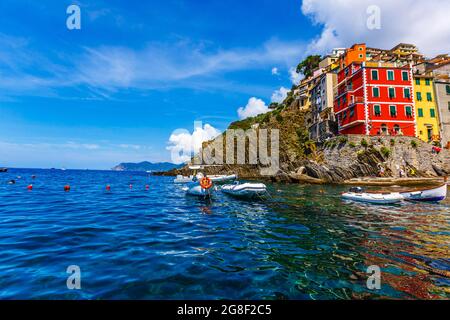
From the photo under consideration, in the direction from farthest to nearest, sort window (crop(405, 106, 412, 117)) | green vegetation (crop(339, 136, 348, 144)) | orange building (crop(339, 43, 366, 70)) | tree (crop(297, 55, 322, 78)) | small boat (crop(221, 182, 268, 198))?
tree (crop(297, 55, 322, 78)) → orange building (crop(339, 43, 366, 70)) → window (crop(405, 106, 412, 117)) → green vegetation (crop(339, 136, 348, 144)) → small boat (crop(221, 182, 268, 198))

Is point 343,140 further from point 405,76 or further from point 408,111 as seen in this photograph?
point 405,76

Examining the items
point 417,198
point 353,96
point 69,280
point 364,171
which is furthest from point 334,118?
point 69,280

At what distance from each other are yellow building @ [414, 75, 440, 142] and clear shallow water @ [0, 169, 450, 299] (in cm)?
4048

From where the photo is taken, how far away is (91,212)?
610 inches

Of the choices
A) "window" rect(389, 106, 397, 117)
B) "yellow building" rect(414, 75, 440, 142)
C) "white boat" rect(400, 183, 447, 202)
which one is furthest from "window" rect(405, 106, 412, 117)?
"white boat" rect(400, 183, 447, 202)

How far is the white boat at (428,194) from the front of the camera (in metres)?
20.0

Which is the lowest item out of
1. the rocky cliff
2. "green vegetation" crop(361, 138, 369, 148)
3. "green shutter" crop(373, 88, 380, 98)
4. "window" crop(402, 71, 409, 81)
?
the rocky cliff

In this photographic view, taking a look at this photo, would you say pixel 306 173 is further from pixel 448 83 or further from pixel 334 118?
pixel 448 83

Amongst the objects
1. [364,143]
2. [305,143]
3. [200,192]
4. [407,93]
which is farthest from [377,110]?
[200,192]

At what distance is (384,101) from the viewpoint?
41.7 metres

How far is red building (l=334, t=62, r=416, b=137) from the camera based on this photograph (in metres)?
41.4

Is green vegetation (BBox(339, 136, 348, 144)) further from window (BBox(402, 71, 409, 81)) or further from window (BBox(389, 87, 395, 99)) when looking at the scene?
window (BBox(402, 71, 409, 81))

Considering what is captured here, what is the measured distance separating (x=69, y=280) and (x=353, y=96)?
5022 cm
